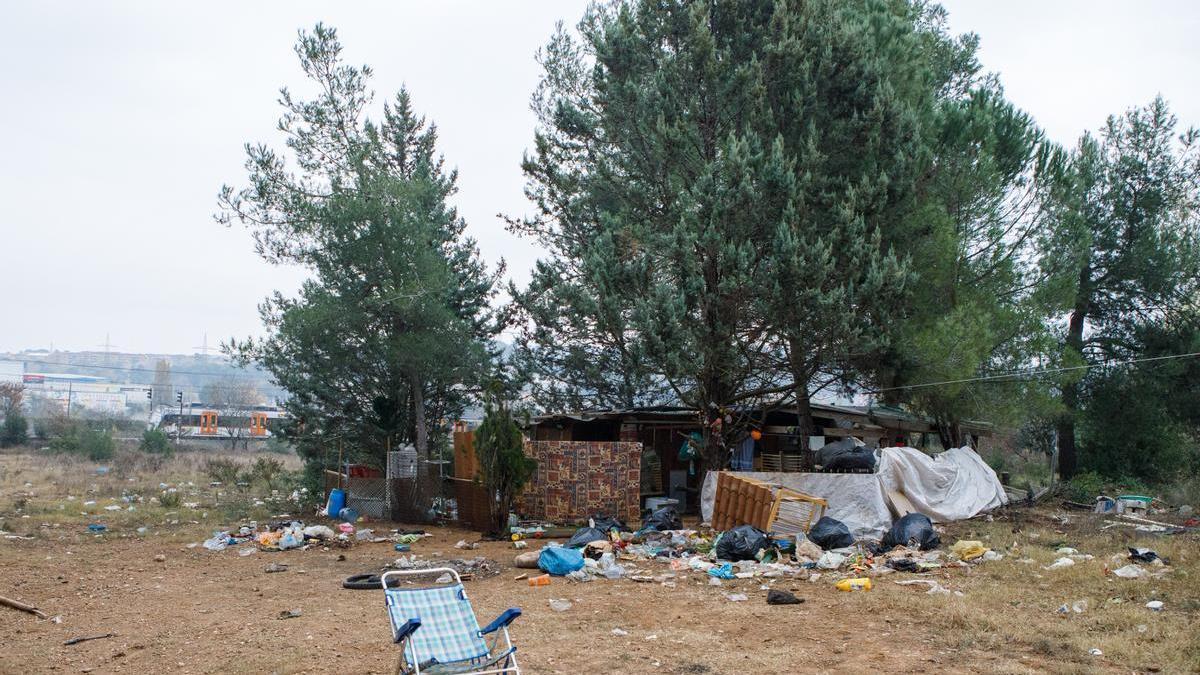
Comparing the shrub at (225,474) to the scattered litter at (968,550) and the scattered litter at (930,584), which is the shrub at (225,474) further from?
the scattered litter at (930,584)

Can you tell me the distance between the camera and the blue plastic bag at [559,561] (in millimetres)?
10422

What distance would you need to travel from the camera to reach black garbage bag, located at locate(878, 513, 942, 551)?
12.0 metres

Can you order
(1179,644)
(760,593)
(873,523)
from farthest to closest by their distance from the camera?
(873,523)
(760,593)
(1179,644)

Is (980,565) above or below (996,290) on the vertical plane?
below

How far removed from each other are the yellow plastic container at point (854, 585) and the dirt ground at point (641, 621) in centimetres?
12

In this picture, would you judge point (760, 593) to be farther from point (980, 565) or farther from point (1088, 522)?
point (1088, 522)

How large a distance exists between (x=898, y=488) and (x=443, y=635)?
415 inches

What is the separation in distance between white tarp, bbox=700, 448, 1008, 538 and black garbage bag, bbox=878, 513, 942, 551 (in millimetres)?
956

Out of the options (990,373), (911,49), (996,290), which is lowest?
(990,373)

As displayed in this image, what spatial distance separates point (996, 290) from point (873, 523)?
264 inches

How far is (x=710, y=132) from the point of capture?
16609mm

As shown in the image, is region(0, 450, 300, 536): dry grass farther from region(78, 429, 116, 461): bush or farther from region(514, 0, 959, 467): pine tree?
region(514, 0, 959, 467): pine tree

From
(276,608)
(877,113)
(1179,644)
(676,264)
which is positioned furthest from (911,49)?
(276,608)

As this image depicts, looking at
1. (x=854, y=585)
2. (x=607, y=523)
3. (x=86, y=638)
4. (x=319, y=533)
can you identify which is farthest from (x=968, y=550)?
(x=86, y=638)
